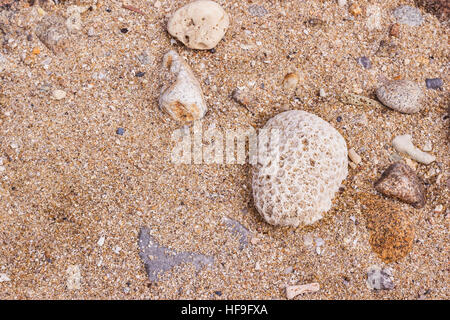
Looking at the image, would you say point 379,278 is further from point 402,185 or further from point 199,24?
point 199,24

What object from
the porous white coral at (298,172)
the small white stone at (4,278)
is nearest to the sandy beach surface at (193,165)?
the small white stone at (4,278)

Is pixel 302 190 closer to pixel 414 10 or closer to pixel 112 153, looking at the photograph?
pixel 112 153

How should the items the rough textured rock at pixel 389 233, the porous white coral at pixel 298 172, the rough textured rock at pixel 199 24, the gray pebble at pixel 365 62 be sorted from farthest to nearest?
1. the gray pebble at pixel 365 62
2. the rough textured rock at pixel 199 24
3. the rough textured rock at pixel 389 233
4. the porous white coral at pixel 298 172

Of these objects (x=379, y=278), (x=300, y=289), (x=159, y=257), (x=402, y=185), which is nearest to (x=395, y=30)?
(x=402, y=185)

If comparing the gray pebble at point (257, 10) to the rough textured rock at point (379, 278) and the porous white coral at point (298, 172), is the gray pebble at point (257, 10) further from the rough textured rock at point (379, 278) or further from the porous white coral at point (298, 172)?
the rough textured rock at point (379, 278)

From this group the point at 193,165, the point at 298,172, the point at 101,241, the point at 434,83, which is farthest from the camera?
the point at 434,83

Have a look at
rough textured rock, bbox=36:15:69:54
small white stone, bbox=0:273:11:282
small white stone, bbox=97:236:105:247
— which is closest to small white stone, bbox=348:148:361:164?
small white stone, bbox=97:236:105:247

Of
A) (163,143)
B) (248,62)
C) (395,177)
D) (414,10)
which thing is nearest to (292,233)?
(395,177)
